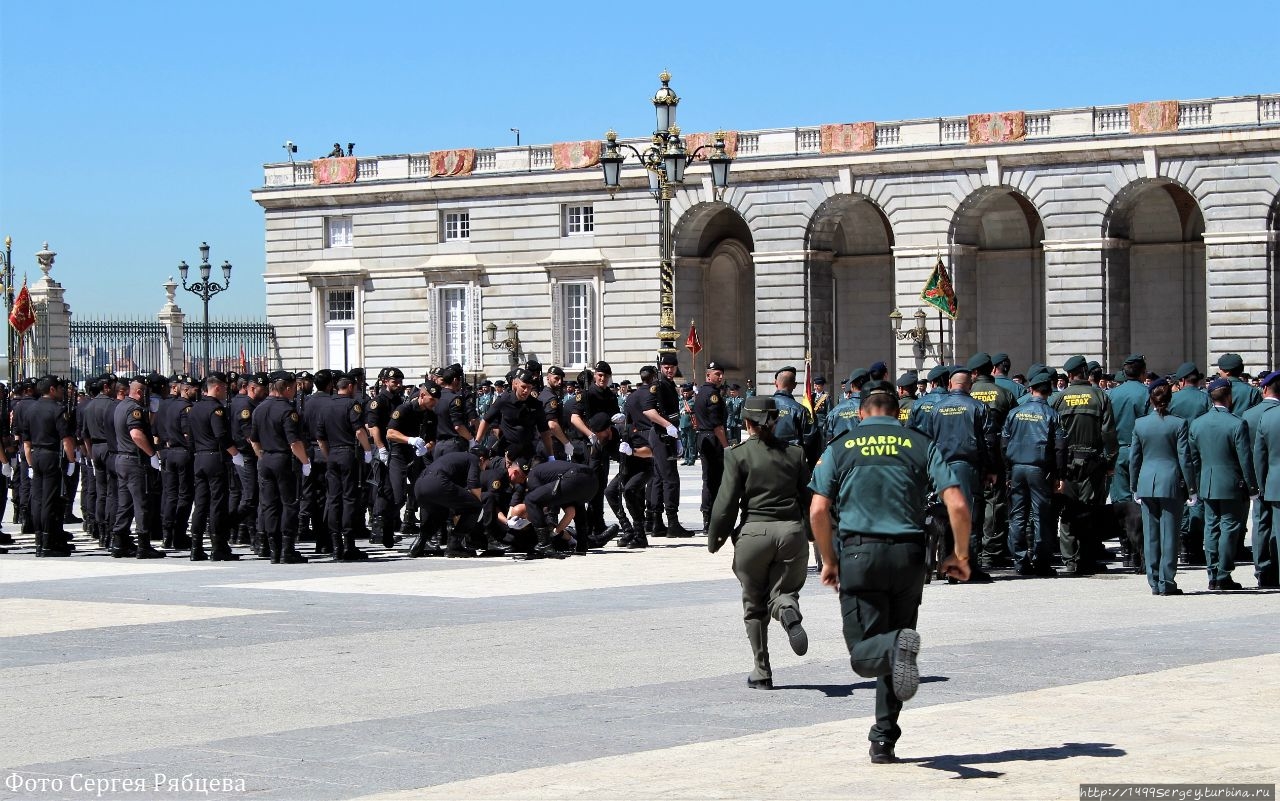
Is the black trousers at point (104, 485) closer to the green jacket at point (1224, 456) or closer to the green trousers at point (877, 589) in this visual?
the green jacket at point (1224, 456)

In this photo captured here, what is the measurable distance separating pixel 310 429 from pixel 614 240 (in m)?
34.3

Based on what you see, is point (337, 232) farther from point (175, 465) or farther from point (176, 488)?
point (175, 465)

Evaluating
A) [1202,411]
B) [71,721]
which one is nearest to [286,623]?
[71,721]

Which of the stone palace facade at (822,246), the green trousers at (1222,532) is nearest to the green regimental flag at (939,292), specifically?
the stone palace facade at (822,246)

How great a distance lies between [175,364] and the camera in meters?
54.3

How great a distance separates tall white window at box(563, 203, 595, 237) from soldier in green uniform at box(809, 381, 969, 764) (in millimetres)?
45134

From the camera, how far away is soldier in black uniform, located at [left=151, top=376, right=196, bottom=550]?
20750 mm

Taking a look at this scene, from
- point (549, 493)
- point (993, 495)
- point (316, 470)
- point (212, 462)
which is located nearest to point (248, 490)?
point (212, 462)

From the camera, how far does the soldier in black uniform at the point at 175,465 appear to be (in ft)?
68.1

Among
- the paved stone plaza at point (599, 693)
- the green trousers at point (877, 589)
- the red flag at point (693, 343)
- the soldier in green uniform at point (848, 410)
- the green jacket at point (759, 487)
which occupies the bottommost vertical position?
the paved stone plaza at point (599, 693)

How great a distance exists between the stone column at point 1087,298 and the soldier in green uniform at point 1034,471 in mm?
31361

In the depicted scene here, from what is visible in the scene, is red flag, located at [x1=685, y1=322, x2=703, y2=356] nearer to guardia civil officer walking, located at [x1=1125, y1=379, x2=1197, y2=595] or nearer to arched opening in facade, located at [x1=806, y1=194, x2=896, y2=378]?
arched opening in facade, located at [x1=806, y1=194, x2=896, y2=378]

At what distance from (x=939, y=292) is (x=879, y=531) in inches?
1501

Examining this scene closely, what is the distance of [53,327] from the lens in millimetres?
50031
